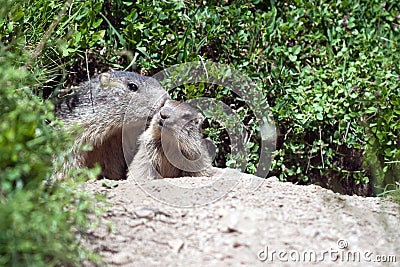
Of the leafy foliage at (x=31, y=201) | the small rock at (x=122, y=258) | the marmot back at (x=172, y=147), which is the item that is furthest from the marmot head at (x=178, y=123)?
the small rock at (x=122, y=258)

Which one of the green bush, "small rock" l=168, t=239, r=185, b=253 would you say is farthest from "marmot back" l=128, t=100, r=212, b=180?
"small rock" l=168, t=239, r=185, b=253

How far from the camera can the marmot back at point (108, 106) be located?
450cm

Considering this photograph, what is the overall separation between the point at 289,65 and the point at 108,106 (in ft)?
4.79

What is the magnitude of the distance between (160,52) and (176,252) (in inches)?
94.2

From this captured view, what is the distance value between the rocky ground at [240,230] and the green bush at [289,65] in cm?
147

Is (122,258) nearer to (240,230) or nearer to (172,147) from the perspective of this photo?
(240,230)

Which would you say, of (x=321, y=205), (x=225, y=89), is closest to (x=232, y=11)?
(x=225, y=89)

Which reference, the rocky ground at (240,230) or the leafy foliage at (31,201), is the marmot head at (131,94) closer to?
the rocky ground at (240,230)

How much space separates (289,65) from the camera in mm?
4926

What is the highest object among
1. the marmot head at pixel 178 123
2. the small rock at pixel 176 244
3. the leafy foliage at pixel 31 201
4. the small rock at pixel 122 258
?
the marmot head at pixel 178 123

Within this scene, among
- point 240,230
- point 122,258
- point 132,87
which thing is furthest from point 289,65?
point 122,258

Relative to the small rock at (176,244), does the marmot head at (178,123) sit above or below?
above

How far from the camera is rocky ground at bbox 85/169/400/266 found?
252 cm

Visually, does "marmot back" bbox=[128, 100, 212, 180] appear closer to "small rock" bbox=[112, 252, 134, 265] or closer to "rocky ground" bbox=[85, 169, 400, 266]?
"rocky ground" bbox=[85, 169, 400, 266]
